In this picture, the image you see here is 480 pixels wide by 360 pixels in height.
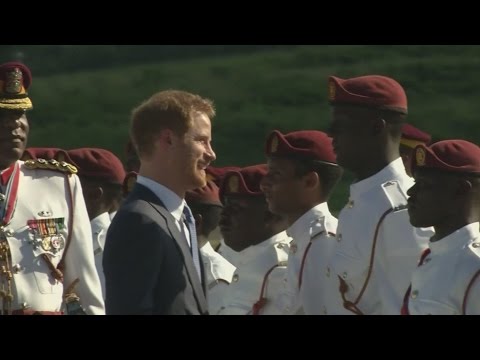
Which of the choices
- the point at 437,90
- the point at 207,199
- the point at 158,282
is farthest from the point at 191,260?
the point at 437,90

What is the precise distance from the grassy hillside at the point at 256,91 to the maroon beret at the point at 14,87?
13776 mm

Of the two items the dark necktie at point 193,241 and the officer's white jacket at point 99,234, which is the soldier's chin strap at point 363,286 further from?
the officer's white jacket at point 99,234

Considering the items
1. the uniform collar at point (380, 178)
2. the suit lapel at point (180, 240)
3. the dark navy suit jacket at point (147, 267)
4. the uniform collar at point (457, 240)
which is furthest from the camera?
the uniform collar at point (380, 178)

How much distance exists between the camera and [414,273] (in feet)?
20.6

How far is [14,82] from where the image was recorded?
7059mm

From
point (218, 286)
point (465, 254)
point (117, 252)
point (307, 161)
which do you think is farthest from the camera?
point (218, 286)

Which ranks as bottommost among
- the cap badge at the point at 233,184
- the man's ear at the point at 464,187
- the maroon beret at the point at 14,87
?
the cap badge at the point at 233,184

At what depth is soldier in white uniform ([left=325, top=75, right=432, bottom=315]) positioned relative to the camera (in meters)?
6.67

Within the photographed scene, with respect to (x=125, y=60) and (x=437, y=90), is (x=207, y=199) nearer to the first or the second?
(x=437, y=90)

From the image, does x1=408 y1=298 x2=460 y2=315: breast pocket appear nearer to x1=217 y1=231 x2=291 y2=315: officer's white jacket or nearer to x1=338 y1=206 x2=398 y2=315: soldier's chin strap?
x1=338 y1=206 x2=398 y2=315: soldier's chin strap

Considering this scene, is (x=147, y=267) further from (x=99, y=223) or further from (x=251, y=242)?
(x=99, y=223)

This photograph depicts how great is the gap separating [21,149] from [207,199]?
1.99 metres

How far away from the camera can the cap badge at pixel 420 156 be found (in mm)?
6363

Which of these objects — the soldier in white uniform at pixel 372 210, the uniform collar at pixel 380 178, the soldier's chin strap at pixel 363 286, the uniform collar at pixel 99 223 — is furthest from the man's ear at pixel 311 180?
the uniform collar at pixel 99 223
